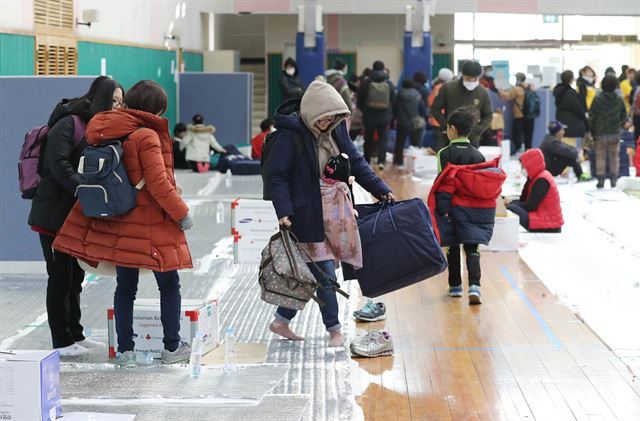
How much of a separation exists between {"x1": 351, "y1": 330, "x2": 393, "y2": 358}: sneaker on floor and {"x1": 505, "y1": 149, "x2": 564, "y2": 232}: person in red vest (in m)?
4.68

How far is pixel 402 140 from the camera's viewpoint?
18.4m

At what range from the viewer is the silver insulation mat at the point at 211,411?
5355 mm

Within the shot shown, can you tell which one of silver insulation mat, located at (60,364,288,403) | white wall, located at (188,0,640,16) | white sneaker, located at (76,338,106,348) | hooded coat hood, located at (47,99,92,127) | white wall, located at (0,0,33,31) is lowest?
silver insulation mat, located at (60,364,288,403)

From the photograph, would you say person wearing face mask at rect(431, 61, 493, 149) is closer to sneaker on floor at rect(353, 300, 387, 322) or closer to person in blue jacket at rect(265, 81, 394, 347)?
sneaker on floor at rect(353, 300, 387, 322)

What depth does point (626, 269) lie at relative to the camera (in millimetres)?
9445

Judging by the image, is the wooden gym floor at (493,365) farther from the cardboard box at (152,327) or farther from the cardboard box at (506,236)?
the cardboard box at (506,236)

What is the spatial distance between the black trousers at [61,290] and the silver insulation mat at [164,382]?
0.88 ft

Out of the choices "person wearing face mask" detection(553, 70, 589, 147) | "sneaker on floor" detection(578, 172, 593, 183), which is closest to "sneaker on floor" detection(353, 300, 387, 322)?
"sneaker on floor" detection(578, 172, 593, 183)

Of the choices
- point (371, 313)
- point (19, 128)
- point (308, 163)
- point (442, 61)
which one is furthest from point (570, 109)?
point (442, 61)

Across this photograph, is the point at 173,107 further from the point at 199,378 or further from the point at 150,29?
the point at 199,378

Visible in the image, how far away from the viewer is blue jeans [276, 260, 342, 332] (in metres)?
6.48

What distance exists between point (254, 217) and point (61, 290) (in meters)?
3.04

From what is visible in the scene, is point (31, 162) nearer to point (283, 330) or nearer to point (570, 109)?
point (283, 330)

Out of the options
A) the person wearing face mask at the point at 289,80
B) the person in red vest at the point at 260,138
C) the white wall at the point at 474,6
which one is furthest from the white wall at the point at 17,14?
the white wall at the point at 474,6
